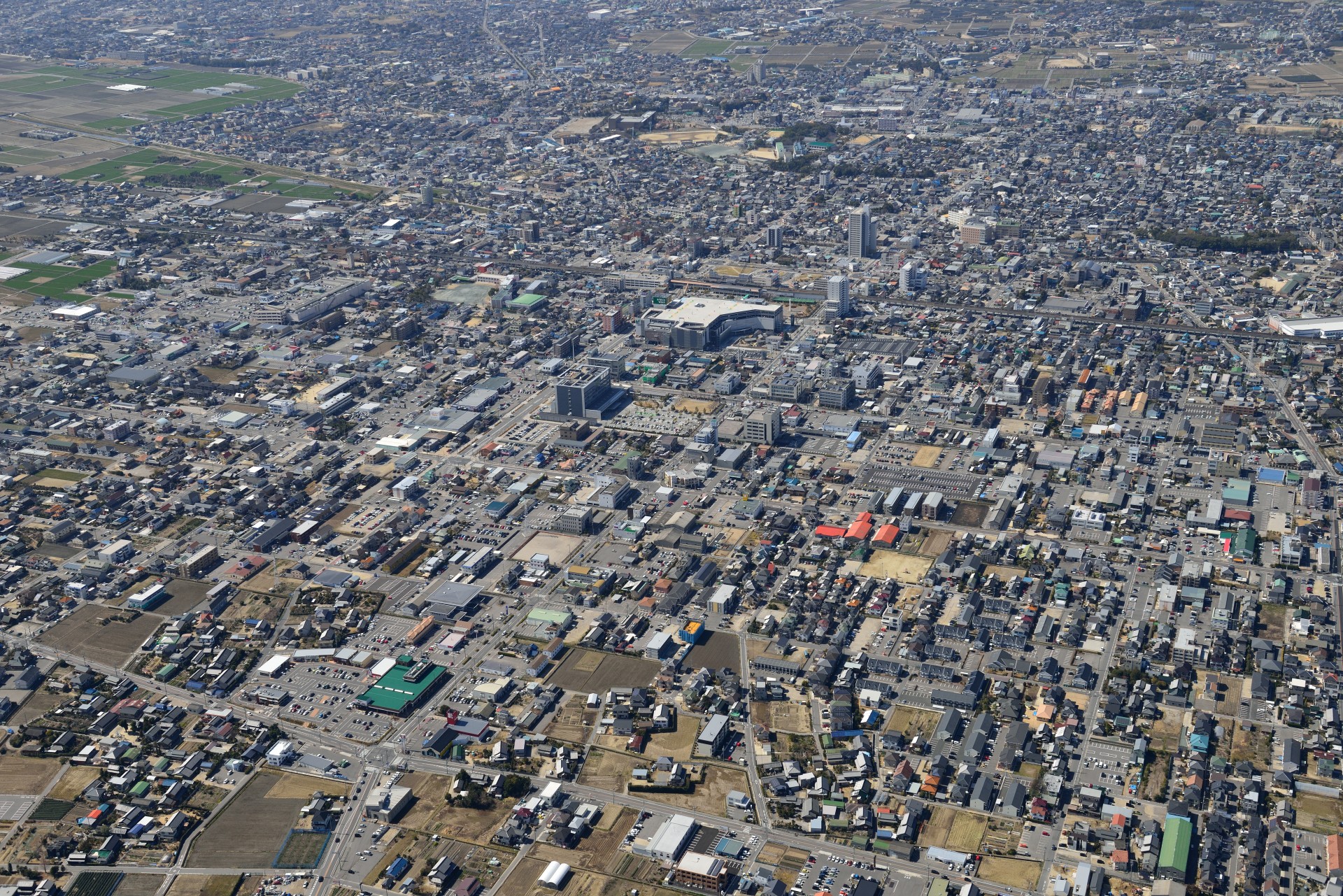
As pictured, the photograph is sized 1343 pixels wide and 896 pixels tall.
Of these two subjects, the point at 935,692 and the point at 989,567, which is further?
the point at 989,567

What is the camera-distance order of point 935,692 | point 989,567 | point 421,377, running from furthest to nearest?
point 421,377, point 989,567, point 935,692

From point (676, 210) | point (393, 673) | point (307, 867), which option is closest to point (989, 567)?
point (393, 673)

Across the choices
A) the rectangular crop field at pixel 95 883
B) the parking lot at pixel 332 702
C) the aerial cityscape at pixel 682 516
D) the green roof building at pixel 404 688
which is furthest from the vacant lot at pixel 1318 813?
the rectangular crop field at pixel 95 883

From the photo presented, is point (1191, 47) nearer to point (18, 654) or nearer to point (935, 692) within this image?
point (935, 692)

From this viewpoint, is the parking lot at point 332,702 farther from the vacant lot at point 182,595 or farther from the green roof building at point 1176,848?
the green roof building at point 1176,848

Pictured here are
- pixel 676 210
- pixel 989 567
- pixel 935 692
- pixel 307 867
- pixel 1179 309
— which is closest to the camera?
pixel 307 867

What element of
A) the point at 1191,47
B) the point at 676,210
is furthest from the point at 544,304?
the point at 1191,47
